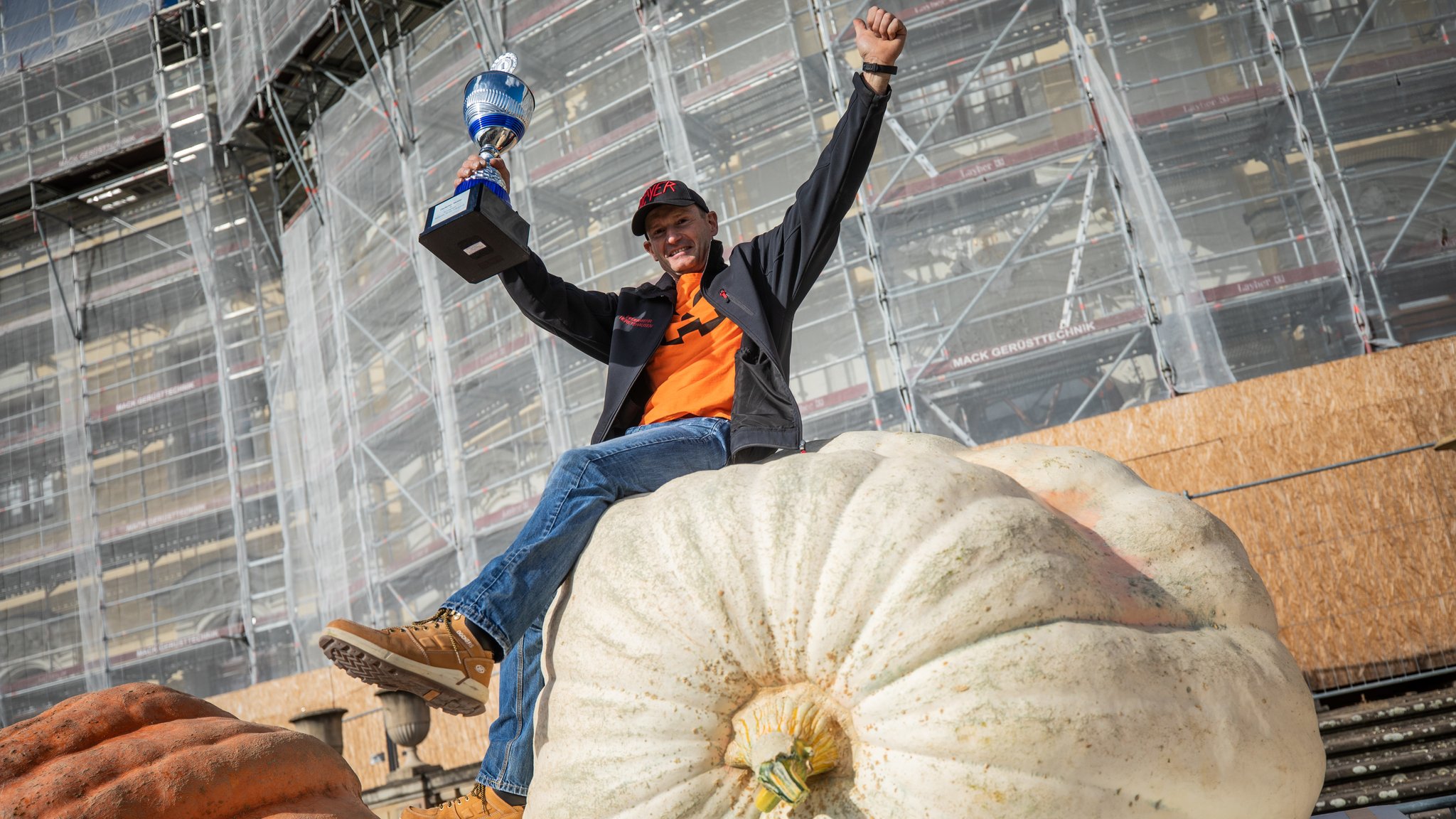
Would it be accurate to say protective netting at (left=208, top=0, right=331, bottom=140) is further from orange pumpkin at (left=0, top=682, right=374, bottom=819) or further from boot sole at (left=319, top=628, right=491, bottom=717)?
boot sole at (left=319, top=628, right=491, bottom=717)

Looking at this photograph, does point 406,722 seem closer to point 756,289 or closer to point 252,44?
point 756,289

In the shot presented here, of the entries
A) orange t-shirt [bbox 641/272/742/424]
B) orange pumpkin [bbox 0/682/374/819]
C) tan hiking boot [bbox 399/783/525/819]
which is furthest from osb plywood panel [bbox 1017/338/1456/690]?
orange pumpkin [bbox 0/682/374/819]

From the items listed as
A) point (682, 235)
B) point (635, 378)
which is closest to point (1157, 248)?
point (682, 235)

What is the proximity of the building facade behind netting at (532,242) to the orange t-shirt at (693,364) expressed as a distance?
5.97 meters

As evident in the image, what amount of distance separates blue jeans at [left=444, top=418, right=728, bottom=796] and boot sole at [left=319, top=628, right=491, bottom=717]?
12 cm

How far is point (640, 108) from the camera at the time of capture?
1169 cm

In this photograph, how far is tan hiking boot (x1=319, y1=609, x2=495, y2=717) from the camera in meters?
2.00

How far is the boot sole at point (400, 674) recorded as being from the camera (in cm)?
200

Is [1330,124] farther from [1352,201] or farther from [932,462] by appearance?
[932,462]

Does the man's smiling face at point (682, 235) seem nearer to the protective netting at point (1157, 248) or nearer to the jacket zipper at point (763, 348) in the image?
the jacket zipper at point (763, 348)

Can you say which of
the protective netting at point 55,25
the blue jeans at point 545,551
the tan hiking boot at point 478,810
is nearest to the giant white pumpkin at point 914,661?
the blue jeans at point 545,551

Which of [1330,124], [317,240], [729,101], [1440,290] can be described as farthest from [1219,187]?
[317,240]

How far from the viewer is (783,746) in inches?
62.0

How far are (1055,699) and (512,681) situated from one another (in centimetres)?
130
